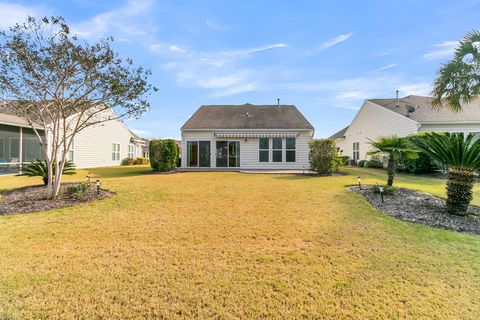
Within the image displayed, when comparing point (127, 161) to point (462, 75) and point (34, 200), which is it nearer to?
point (34, 200)

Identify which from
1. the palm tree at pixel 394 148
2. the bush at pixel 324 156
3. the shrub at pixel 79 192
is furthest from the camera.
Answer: the bush at pixel 324 156

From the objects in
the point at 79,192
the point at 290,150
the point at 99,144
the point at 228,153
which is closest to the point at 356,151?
the point at 290,150

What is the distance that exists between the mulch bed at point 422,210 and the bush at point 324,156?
6.14 meters

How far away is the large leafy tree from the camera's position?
9133mm

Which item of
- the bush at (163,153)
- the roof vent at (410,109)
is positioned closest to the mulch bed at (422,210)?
the bush at (163,153)

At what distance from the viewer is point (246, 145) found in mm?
24703

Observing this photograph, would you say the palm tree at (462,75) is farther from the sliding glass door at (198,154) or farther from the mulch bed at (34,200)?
the mulch bed at (34,200)

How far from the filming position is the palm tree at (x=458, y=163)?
29.1 ft

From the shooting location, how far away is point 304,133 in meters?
24.3

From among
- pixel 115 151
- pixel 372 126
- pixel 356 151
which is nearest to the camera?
pixel 372 126

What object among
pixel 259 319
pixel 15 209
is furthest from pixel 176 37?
pixel 259 319

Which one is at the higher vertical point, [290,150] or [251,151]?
[290,150]

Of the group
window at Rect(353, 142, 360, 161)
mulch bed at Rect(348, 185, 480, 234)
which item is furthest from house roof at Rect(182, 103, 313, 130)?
mulch bed at Rect(348, 185, 480, 234)

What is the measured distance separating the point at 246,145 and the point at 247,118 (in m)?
4.02
